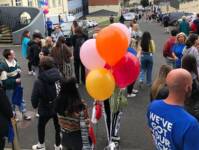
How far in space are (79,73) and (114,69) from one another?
19.5 feet

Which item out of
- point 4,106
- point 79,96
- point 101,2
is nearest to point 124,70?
point 79,96

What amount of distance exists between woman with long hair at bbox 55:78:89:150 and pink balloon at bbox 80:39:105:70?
1074 millimetres

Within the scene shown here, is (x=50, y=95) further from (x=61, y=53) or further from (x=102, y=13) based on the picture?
(x=102, y=13)

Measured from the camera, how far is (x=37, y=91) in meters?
6.89

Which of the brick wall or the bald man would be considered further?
the brick wall

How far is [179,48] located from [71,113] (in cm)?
525

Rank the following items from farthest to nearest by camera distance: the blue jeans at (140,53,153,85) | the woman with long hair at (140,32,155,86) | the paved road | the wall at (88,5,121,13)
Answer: the wall at (88,5,121,13), the blue jeans at (140,53,153,85), the woman with long hair at (140,32,155,86), the paved road

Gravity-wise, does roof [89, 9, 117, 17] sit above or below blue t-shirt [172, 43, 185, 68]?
below

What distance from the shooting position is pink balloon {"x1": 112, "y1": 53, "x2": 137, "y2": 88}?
6.55m

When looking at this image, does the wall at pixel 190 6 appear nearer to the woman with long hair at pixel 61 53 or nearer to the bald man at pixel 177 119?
the woman with long hair at pixel 61 53

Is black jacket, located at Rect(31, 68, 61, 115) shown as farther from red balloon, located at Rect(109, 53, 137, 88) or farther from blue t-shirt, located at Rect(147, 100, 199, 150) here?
blue t-shirt, located at Rect(147, 100, 199, 150)

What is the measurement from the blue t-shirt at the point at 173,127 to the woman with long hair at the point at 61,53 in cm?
685

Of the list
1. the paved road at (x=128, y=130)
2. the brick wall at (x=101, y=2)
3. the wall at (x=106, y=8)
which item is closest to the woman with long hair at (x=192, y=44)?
the paved road at (x=128, y=130)

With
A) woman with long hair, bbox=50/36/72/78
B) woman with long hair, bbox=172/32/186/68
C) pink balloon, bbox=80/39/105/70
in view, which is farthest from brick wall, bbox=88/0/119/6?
pink balloon, bbox=80/39/105/70
